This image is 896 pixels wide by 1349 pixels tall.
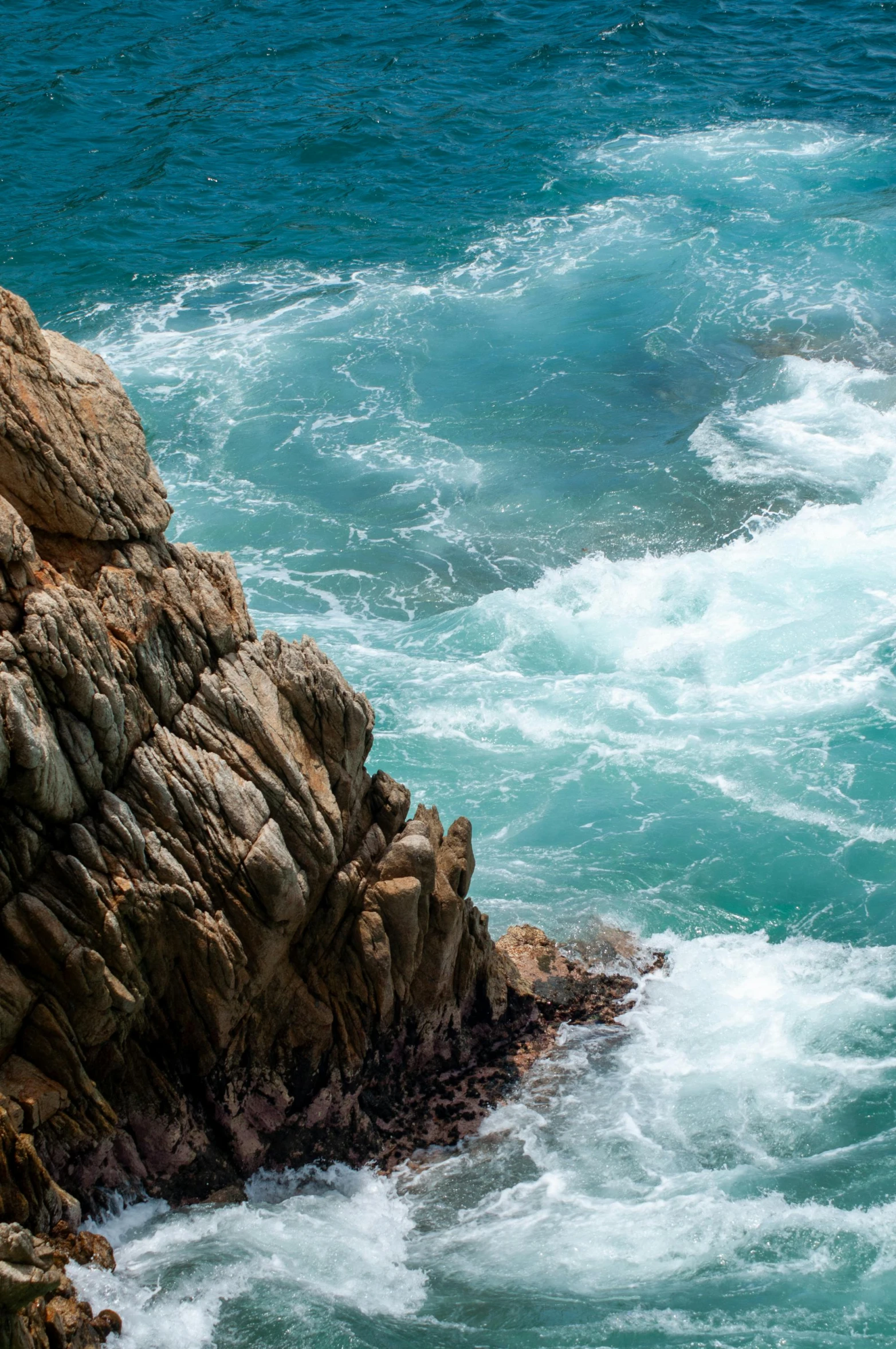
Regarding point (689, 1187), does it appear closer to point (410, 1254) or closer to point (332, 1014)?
point (410, 1254)

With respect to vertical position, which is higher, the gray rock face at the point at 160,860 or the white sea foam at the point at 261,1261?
the gray rock face at the point at 160,860

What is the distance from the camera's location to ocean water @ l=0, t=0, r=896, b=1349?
14.2 meters

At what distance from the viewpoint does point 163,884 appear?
12.9 metres

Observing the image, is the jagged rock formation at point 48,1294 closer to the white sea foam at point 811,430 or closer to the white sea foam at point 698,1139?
the white sea foam at point 698,1139

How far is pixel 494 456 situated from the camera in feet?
113

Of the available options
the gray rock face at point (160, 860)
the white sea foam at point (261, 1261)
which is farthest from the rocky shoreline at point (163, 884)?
the white sea foam at point (261, 1261)

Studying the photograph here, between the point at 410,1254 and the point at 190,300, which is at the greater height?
the point at 190,300

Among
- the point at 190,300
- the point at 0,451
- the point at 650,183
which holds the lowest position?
the point at 0,451

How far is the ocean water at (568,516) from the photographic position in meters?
14.2

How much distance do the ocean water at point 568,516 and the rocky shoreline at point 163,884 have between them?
90 cm

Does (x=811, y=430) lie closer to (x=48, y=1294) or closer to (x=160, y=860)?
(x=160, y=860)

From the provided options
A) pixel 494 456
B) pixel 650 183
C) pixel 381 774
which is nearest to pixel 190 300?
pixel 494 456

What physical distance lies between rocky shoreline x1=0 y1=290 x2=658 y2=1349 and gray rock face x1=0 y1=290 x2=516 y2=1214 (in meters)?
0.03

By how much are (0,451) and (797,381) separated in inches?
1148
